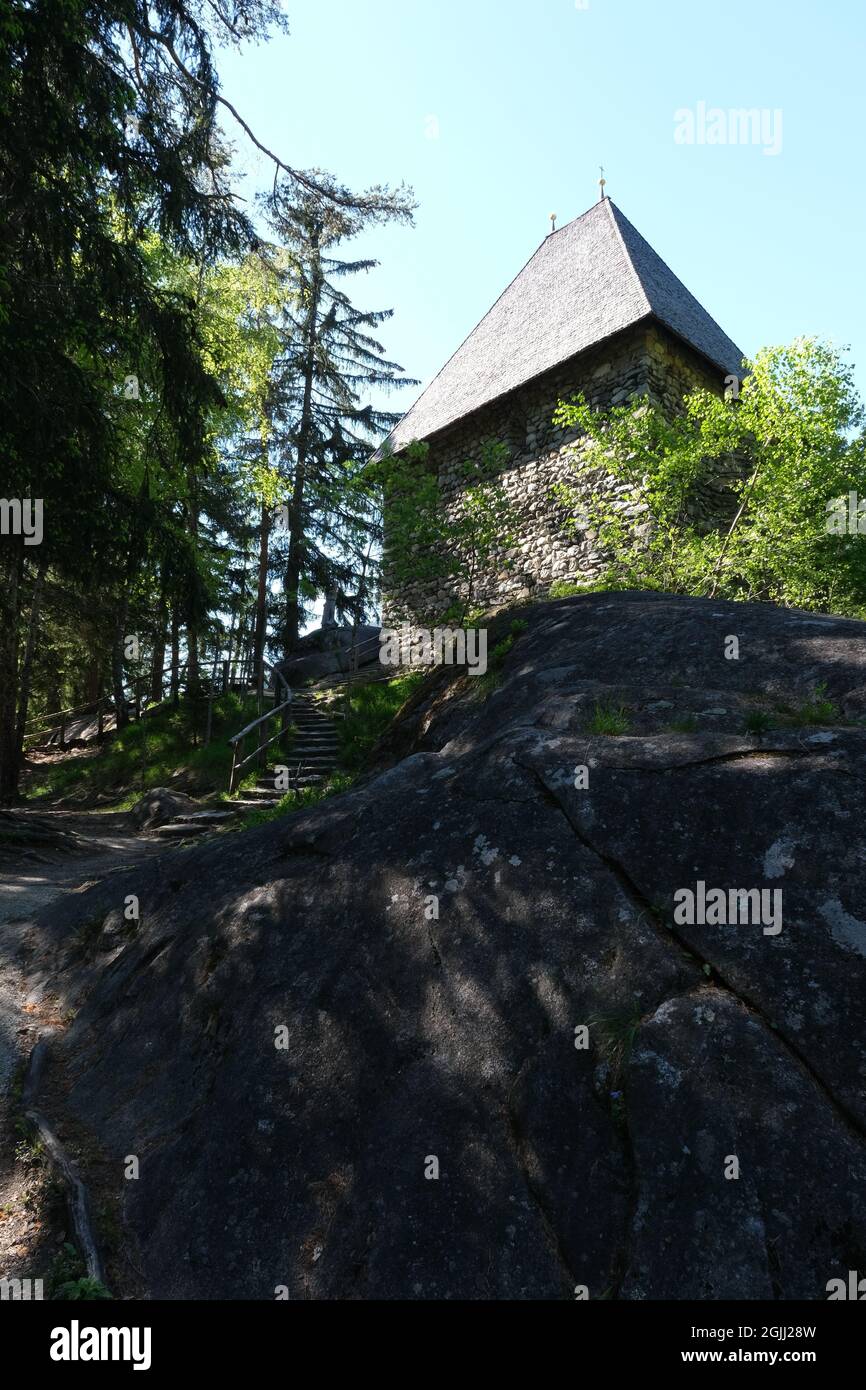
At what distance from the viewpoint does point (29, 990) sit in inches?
199

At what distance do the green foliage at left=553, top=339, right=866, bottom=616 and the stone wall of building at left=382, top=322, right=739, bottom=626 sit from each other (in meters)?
0.90

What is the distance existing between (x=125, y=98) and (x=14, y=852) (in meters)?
8.31

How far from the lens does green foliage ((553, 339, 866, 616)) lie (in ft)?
33.2

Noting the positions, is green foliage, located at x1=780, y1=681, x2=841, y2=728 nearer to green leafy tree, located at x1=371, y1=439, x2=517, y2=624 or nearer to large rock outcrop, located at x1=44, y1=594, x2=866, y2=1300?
large rock outcrop, located at x1=44, y1=594, x2=866, y2=1300

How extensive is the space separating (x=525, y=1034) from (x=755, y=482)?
383 inches

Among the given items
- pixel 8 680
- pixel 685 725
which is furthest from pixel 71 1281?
pixel 8 680

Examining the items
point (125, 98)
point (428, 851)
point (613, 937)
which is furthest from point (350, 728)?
point (613, 937)

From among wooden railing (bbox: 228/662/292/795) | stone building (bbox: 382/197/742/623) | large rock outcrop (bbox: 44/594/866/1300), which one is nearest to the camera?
large rock outcrop (bbox: 44/594/866/1300)

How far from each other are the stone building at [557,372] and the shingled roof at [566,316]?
0.04m

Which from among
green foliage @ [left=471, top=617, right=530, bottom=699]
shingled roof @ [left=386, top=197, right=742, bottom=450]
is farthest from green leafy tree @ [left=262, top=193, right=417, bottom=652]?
green foliage @ [left=471, top=617, right=530, bottom=699]

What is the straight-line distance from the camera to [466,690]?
696 centimetres

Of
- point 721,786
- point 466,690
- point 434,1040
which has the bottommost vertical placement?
point 434,1040

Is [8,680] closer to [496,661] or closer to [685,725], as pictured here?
[496,661]

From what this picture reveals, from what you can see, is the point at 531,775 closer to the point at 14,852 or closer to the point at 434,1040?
the point at 434,1040
